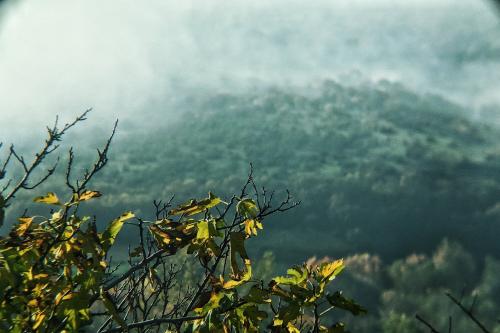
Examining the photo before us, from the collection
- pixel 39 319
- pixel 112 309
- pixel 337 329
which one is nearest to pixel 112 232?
pixel 112 309

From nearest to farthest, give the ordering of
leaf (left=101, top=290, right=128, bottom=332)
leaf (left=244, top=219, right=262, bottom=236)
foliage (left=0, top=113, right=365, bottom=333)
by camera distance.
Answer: leaf (left=101, top=290, right=128, bottom=332) → foliage (left=0, top=113, right=365, bottom=333) → leaf (left=244, top=219, right=262, bottom=236)

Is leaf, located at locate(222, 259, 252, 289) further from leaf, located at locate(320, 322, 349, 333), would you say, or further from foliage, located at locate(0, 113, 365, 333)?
leaf, located at locate(320, 322, 349, 333)

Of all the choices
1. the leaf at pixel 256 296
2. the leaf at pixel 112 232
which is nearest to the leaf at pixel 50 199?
the leaf at pixel 112 232

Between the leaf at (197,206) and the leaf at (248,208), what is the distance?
13 cm

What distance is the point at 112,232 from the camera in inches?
87.9

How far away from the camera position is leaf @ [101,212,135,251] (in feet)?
7.25

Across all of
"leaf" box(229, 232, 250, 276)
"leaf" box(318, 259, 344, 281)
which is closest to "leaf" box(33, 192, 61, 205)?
"leaf" box(229, 232, 250, 276)

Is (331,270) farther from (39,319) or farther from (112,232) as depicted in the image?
(39,319)

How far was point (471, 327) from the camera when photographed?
79.7m

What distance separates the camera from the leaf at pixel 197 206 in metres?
2.38

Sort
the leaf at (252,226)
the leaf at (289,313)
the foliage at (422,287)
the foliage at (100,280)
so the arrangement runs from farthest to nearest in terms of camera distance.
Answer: the foliage at (422,287) → the leaf at (252,226) → the leaf at (289,313) → the foliage at (100,280)

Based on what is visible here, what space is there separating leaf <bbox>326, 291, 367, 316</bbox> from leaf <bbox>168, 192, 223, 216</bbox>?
0.62 metres

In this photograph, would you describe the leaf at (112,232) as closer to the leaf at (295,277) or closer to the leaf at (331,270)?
the leaf at (295,277)

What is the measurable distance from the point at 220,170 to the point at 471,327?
64.9 metres
